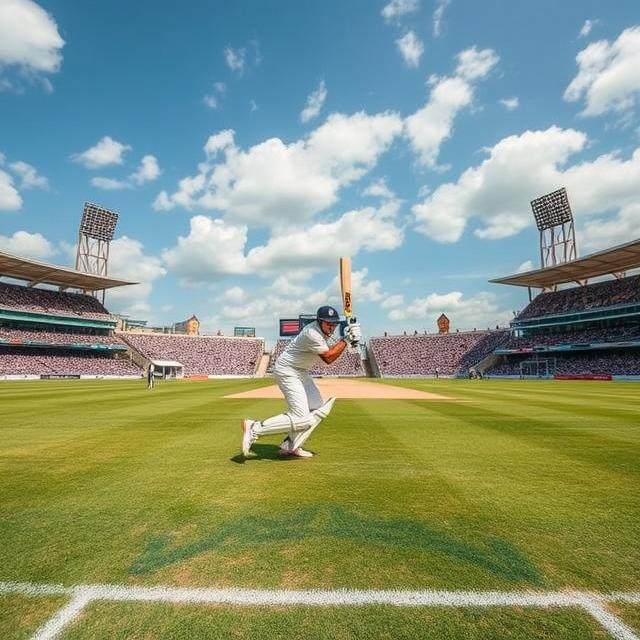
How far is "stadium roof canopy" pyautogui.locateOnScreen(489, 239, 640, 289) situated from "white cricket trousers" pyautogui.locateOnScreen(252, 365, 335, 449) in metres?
→ 51.0

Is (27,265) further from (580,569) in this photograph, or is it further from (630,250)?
(630,250)

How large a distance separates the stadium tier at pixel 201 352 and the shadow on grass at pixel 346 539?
64.5 m

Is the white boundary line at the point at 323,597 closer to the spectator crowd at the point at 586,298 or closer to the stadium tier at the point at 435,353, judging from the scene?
the spectator crowd at the point at 586,298

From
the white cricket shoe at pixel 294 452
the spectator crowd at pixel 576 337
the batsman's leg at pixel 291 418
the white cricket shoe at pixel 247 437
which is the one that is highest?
the spectator crowd at pixel 576 337

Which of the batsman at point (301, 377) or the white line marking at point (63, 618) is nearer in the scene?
the white line marking at point (63, 618)

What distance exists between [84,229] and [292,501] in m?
69.8

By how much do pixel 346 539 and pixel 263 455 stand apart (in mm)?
3268

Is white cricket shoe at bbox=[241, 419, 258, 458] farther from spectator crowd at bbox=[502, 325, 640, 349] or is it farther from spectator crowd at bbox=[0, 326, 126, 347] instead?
spectator crowd at bbox=[0, 326, 126, 347]

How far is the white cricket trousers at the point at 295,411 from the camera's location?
564 cm

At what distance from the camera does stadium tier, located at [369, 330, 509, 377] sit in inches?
2576

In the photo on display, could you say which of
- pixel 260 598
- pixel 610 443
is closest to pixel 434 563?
pixel 260 598

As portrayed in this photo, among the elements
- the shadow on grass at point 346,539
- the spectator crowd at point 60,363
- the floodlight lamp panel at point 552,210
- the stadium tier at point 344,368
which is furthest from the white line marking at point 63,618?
the floodlight lamp panel at point 552,210

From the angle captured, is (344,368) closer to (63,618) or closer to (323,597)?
(323,597)

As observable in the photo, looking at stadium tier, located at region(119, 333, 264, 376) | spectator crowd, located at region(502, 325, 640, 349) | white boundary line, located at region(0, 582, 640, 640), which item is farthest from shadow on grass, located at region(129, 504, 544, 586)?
stadium tier, located at region(119, 333, 264, 376)
